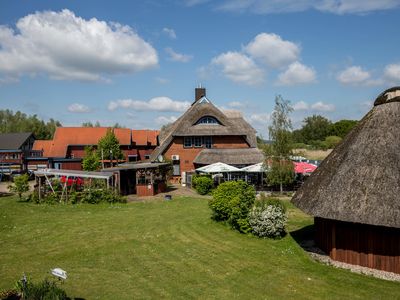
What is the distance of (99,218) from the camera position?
21781mm

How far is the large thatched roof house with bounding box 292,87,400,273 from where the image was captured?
39.9ft

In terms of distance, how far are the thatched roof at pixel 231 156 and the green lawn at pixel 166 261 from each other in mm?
14365

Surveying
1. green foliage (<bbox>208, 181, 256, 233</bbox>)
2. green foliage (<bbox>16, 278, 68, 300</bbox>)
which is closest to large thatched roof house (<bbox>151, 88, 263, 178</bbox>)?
green foliage (<bbox>208, 181, 256, 233</bbox>)

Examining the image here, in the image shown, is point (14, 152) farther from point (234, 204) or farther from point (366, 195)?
point (366, 195)

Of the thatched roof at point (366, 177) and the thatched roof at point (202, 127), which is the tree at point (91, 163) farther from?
the thatched roof at point (366, 177)

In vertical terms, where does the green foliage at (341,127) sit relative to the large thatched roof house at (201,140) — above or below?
above

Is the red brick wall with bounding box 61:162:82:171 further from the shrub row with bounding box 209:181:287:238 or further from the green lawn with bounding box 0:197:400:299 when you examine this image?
the shrub row with bounding box 209:181:287:238

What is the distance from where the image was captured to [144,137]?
54.3 metres

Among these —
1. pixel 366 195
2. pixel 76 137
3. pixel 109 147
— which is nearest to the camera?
pixel 366 195

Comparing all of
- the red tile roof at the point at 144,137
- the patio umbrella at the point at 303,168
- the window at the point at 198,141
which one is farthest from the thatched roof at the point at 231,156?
the red tile roof at the point at 144,137

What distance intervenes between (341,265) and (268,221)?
14.5ft

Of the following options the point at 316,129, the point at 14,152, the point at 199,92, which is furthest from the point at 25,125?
the point at 316,129

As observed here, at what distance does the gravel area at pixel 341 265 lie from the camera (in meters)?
12.3

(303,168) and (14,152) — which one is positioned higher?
(14,152)
